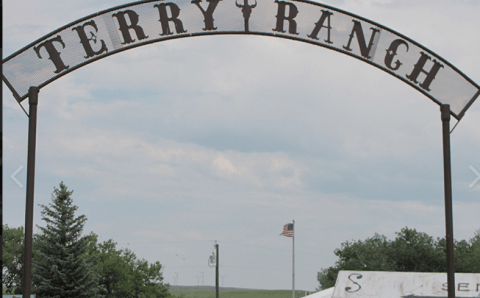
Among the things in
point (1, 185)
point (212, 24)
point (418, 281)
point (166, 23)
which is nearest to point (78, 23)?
point (166, 23)

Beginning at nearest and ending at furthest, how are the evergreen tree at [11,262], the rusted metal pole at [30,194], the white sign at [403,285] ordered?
the rusted metal pole at [30,194]
the white sign at [403,285]
the evergreen tree at [11,262]

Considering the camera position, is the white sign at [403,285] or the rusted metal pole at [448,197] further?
the white sign at [403,285]

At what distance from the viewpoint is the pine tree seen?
32281mm

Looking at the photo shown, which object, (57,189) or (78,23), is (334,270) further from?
(78,23)

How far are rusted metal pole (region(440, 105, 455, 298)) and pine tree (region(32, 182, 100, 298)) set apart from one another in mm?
27767

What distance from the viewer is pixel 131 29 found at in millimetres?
8320

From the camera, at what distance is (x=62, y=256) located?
32719mm

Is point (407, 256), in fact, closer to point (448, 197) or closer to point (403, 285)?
point (403, 285)

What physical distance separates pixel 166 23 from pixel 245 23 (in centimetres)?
118

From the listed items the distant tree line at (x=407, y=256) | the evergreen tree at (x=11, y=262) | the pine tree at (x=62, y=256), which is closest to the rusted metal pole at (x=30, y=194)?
the pine tree at (x=62, y=256)

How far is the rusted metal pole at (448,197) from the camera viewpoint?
749 cm

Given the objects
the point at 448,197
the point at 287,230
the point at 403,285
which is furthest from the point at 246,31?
the point at 287,230

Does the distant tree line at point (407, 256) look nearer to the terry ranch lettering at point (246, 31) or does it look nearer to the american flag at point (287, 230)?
the american flag at point (287, 230)

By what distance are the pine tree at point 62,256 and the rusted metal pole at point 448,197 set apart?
91.1ft
